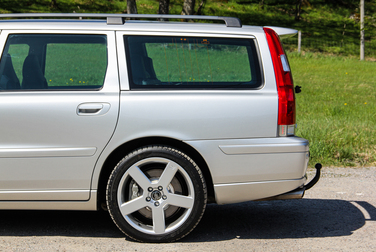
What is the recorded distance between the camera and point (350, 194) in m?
5.27

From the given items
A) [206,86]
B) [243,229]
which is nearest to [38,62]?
[206,86]

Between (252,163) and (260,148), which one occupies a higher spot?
(260,148)

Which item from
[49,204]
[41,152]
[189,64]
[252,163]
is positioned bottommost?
[49,204]

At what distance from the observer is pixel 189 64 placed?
3.84 meters

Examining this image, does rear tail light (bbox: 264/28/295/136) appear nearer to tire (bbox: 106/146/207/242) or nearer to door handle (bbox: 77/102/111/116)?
tire (bbox: 106/146/207/242)

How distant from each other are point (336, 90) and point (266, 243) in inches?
469

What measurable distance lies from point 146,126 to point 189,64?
643 mm

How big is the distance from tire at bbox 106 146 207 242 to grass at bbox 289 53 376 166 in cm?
326

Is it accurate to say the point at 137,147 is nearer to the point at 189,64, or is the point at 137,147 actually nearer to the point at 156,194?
the point at 156,194

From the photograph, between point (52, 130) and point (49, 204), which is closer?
point (52, 130)

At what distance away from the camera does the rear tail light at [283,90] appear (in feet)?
12.1

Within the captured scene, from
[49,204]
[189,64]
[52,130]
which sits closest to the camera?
[52,130]

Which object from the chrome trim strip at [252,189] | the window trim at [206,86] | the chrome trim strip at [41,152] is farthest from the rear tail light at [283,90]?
the chrome trim strip at [41,152]

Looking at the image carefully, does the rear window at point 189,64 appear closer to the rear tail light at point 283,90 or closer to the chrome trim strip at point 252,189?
the rear tail light at point 283,90
